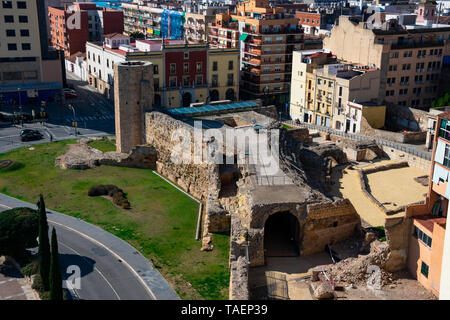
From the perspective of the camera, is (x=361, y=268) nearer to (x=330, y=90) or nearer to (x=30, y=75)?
(x=330, y=90)

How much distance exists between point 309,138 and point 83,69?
63.9 metres

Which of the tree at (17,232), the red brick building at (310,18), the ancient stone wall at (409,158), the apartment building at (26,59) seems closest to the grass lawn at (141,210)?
the tree at (17,232)

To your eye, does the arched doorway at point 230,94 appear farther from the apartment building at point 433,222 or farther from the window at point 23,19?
the apartment building at point 433,222

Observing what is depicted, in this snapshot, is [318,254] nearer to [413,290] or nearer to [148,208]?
[413,290]

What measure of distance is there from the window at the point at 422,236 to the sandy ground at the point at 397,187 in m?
13.5

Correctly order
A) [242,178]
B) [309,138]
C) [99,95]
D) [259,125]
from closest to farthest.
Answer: [242,178]
[259,125]
[309,138]
[99,95]

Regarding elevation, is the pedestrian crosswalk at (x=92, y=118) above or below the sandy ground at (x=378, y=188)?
above

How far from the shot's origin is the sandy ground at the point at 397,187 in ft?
183

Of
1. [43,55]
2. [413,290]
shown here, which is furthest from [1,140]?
[413,290]

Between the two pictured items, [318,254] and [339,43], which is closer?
[318,254]

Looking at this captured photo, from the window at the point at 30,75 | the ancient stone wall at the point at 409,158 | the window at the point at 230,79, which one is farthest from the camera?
the window at the point at 230,79

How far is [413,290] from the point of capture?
37438mm

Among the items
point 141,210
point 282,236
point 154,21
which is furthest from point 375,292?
point 154,21

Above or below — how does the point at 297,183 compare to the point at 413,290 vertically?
above
